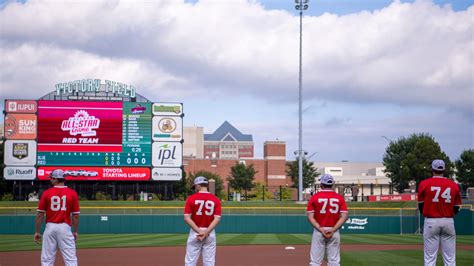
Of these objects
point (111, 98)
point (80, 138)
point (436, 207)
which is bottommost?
point (436, 207)

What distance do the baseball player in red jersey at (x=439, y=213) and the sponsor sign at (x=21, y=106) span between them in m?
41.7

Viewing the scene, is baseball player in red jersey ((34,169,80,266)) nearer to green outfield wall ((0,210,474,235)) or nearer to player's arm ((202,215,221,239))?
player's arm ((202,215,221,239))

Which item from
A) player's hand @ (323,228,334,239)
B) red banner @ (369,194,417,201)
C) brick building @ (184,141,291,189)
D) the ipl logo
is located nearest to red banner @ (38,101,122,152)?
the ipl logo

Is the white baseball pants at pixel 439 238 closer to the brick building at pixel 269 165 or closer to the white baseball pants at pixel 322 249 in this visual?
the white baseball pants at pixel 322 249

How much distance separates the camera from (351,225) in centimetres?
3800

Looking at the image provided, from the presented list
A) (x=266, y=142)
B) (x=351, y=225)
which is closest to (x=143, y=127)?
(x=351, y=225)

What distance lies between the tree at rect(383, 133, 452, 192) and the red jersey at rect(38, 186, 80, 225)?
6650 cm

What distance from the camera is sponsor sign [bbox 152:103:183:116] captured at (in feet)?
162

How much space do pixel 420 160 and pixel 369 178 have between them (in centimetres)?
5270

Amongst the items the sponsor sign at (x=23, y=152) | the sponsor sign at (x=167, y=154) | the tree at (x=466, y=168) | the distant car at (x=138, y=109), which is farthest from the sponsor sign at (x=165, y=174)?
the tree at (x=466, y=168)

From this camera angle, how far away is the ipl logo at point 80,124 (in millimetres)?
47750

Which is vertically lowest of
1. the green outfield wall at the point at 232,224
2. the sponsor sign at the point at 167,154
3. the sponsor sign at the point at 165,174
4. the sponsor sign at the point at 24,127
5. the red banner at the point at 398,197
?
the green outfield wall at the point at 232,224

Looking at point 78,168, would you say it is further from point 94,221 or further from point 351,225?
point 351,225

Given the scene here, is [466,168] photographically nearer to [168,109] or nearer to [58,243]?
[168,109]
